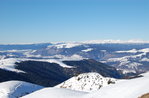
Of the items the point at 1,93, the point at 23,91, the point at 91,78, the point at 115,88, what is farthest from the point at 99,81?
the point at 115,88

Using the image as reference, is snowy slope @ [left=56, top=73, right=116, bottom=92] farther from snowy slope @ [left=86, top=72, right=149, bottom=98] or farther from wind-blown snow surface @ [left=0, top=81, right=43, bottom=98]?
snowy slope @ [left=86, top=72, right=149, bottom=98]

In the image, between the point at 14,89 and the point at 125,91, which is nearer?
the point at 125,91

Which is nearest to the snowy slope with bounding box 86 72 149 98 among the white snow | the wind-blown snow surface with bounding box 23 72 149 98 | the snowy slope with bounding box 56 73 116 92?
the wind-blown snow surface with bounding box 23 72 149 98

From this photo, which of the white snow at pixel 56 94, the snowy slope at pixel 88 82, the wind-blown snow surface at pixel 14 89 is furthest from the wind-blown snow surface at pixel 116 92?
the wind-blown snow surface at pixel 14 89

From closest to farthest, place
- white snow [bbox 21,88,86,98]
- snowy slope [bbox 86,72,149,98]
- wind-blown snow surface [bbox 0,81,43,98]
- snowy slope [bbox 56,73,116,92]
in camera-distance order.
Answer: snowy slope [bbox 86,72,149,98], white snow [bbox 21,88,86,98], snowy slope [bbox 56,73,116,92], wind-blown snow surface [bbox 0,81,43,98]

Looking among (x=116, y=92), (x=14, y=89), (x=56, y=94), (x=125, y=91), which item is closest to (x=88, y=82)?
(x=14, y=89)

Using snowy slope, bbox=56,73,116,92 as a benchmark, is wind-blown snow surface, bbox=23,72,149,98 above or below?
above

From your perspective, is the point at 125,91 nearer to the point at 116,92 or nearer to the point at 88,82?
the point at 116,92

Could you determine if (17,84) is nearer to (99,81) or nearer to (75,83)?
(75,83)
